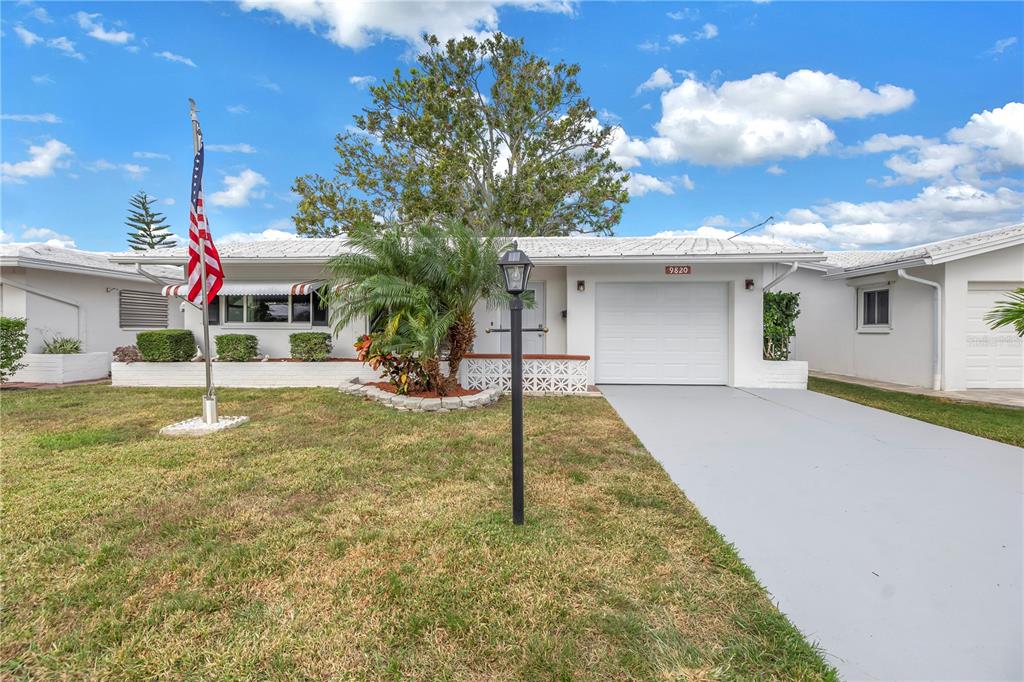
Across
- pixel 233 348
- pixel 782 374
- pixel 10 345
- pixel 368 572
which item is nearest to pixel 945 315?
pixel 782 374

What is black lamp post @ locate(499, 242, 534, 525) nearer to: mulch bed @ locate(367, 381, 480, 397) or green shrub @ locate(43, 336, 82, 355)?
mulch bed @ locate(367, 381, 480, 397)

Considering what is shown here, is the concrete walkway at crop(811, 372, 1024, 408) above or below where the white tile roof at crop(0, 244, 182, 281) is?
below

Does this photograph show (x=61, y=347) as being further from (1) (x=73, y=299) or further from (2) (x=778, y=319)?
(2) (x=778, y=319)

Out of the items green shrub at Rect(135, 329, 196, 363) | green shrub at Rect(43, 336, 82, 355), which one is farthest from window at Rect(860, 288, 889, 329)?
green shrub at Rect(43, 336, 82, 355)

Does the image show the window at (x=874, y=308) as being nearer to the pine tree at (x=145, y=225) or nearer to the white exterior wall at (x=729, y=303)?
the white exterior wall at (x=729, y=303)

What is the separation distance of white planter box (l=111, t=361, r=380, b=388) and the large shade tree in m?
10.9

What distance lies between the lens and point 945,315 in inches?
411

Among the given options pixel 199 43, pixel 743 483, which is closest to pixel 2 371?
pixel 199 43

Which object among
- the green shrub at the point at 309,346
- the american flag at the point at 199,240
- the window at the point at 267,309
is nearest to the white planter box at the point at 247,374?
the green shrub at the point at 309,346

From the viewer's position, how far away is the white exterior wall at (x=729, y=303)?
34.1ft

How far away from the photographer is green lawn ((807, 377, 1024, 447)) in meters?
6.45

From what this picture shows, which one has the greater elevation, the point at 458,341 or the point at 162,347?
the point at 458,341

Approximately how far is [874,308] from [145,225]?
56099mm

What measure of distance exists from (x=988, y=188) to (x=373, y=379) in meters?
23.7
